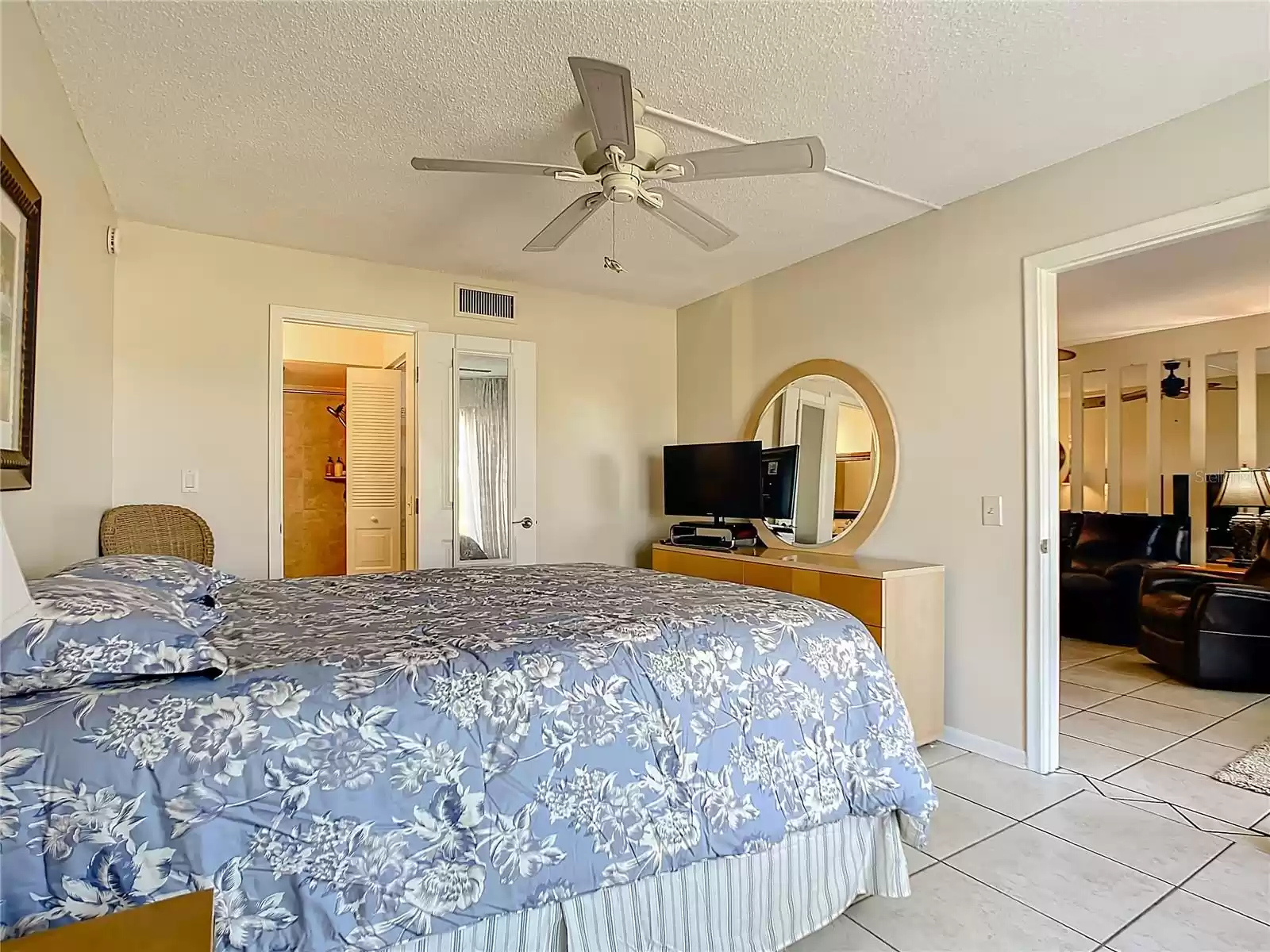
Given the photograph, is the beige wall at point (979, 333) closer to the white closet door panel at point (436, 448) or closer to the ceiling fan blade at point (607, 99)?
the ceiling fan blade at point (607, 99)

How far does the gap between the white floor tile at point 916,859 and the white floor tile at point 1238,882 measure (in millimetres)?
724

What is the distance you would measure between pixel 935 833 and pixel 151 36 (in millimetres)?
3637

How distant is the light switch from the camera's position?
309 cm

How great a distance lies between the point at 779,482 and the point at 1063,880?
2.44 meters

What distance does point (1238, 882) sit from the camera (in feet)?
6.69

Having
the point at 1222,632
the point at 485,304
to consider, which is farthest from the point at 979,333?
the point at 485,304

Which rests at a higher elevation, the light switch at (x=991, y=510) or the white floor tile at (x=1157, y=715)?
the light switch at (x=991, y=510)

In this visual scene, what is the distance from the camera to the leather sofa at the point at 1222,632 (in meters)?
3.80

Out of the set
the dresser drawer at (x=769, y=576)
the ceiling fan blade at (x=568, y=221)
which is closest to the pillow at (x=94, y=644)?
the ceiling fan blade at (x=568, y=221)

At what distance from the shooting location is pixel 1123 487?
6465 millimetres

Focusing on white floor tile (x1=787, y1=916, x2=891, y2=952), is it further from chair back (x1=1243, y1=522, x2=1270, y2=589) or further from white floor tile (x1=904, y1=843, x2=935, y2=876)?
chair back (x1=1243, y1=522, x2=1270, y2=589)

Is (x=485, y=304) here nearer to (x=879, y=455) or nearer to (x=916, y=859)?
(x=879, y=455)

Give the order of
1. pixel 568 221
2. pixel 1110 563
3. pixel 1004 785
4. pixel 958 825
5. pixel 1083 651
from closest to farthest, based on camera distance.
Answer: pixel 958 825, pixel 568 221, pixel 1004 785, pixel 1083 651, pixel 1110 563

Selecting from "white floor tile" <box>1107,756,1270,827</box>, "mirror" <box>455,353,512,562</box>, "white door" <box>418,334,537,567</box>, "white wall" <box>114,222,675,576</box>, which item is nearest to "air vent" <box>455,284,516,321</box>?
"white wall" <box>114,222,675,576</box>
